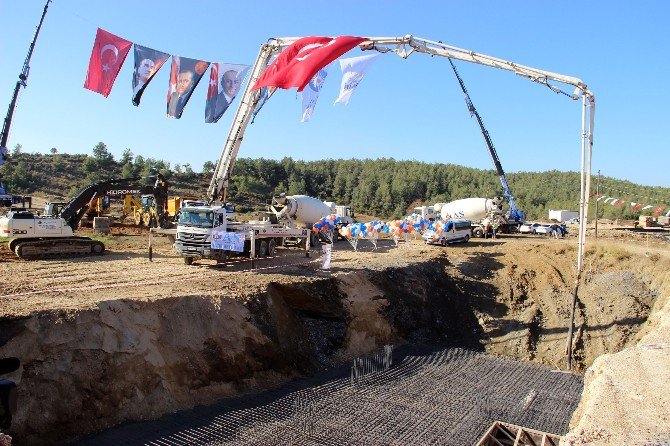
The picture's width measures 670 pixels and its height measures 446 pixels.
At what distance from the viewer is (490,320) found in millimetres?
19812

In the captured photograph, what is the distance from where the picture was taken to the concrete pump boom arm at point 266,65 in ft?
51.6

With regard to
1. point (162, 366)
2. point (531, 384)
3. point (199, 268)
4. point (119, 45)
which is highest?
point (119, 45)

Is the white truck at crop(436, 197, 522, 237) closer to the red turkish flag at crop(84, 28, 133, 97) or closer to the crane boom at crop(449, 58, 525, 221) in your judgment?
the crane boom at crop(449, 58, 525, 221)

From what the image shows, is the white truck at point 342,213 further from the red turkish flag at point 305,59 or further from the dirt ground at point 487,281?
the red turkish flag at point 305,59

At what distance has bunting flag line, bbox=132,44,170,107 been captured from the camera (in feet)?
58.9

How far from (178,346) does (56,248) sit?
10922mm

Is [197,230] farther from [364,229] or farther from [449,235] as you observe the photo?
[449,235]

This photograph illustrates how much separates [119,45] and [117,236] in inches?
444

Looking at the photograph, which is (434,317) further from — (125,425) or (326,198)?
(326,198)

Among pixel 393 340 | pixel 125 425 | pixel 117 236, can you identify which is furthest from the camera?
pixel 117 236

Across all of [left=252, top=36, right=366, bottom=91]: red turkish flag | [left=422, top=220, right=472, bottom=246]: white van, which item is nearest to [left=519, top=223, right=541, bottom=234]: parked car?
[left=422, top=220, right=472, bottom=246]: white van

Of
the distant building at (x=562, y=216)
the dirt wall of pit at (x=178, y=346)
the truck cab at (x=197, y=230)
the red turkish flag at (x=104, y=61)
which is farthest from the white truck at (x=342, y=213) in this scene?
the distant building at (x=562, y=216)

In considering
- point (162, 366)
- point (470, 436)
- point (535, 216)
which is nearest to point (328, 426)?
point (470, 436)

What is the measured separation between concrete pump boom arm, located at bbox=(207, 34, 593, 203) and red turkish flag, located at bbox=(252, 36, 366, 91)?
102 centimetres
